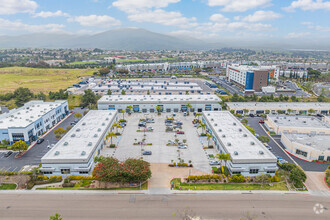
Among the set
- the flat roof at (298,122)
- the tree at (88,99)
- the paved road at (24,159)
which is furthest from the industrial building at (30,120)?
the flat roof at (298,122)

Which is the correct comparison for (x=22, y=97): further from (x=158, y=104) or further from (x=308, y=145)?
(x=308, y=145)

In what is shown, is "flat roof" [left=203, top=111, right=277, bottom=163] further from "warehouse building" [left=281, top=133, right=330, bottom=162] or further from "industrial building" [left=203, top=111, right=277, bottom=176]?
"warehouse building" [left=281, top=133, right=330, bottom=162]

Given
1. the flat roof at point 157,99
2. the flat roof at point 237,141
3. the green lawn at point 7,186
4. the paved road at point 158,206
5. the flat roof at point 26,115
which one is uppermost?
the flat roof at point 157,99

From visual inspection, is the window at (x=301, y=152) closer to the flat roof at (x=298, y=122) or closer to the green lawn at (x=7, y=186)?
the flat roof at (x=298, y=122)

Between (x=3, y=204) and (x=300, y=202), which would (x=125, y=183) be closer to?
(x=3, y=204)

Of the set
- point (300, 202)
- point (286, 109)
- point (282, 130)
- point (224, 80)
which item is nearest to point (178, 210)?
point (300, 202)
